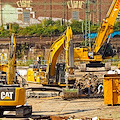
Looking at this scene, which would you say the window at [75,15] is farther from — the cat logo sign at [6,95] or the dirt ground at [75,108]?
the cat logo sign at [6,95]

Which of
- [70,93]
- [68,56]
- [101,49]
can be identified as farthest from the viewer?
[101,49]

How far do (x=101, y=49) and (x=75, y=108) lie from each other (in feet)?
66.6

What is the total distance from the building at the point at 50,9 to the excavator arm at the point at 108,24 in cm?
1784

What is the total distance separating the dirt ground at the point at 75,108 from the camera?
44.4ft

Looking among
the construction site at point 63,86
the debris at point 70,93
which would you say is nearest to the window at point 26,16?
the construction site at point 63,86

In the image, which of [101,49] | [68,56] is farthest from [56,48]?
[101,49]

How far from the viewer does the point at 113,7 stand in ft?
106

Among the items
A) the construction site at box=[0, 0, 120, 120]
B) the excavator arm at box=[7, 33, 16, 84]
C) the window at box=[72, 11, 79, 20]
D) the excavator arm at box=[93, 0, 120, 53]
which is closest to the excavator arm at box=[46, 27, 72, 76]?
the construction site at box=[0, 0, 120, 120]

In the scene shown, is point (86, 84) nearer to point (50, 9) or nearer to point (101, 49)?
point (101, 49)

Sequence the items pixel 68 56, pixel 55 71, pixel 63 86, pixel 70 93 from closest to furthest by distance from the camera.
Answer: pixel 70 93
pixel 68 56
pixel 63 86
pixel 55 71

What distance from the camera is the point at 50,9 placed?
173 ft

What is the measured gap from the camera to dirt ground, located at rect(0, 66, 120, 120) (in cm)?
1355

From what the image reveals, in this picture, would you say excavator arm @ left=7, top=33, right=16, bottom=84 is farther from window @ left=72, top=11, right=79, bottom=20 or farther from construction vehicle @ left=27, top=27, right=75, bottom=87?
window @ left=72, top=11, right=79, bottom=20

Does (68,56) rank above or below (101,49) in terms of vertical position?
above
